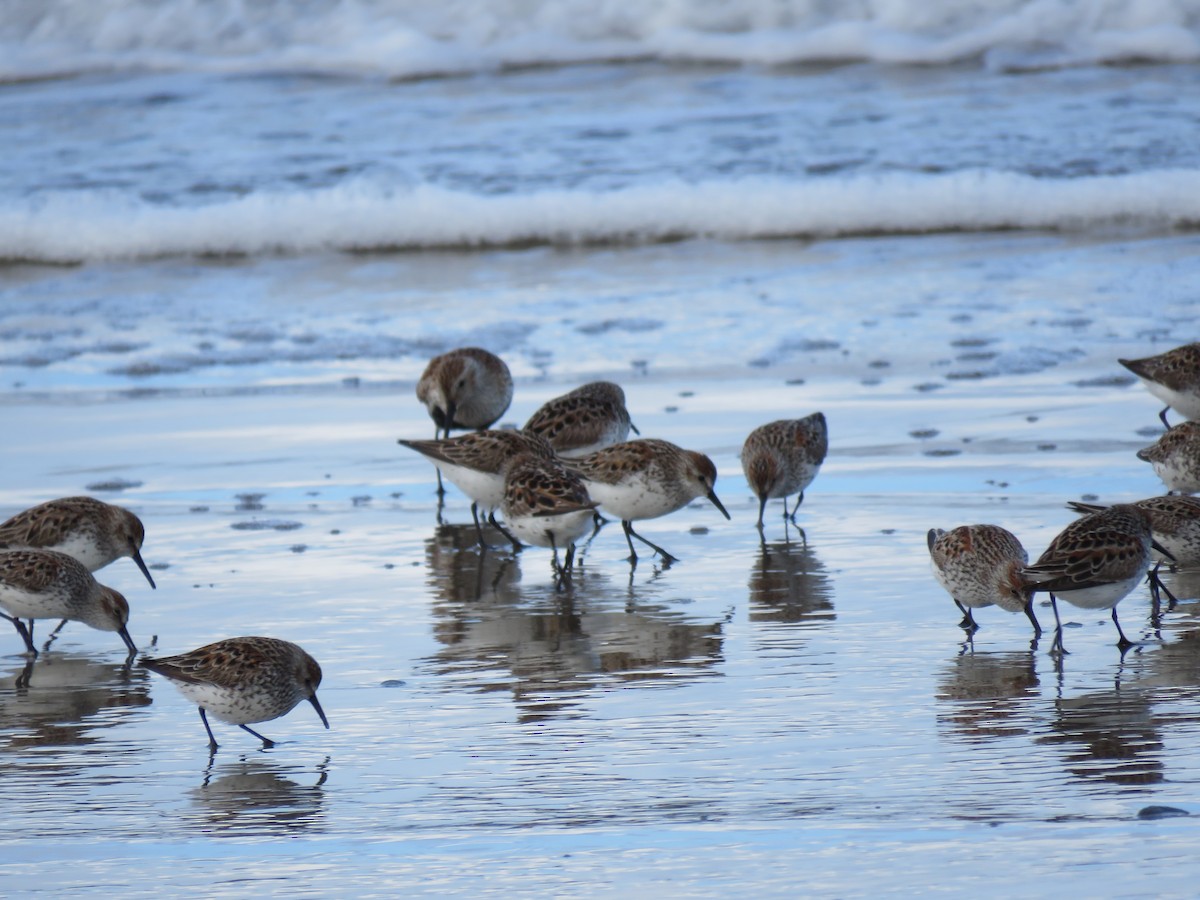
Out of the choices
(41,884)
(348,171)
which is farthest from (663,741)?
(348,171)

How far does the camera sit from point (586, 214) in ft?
57.1

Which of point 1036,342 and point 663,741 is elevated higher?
point 1036,342

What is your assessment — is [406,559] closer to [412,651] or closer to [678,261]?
[412,651]

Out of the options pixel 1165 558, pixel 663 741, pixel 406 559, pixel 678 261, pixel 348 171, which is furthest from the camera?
pixel 348 171

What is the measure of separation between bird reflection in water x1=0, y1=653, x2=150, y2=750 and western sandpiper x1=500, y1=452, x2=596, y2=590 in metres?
1.86

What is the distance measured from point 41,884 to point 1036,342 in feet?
28.5

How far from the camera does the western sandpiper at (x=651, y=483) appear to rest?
820 centimetres

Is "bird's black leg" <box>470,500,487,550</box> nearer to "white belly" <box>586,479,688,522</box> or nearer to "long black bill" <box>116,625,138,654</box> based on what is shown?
"white belly" <box>586,479,688,522</box>

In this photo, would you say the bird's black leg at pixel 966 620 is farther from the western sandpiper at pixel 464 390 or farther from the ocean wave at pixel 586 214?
the ocean wave at pixel 586 214

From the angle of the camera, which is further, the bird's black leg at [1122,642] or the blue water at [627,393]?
the bird's black leg at [1122,642]

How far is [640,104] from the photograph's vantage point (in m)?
22.3

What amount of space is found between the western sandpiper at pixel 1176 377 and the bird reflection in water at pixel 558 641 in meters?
3.43

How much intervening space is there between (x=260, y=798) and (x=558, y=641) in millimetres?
1842

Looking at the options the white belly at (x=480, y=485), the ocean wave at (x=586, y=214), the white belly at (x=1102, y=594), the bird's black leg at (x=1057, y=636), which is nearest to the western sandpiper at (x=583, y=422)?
the white belly at (x=480, y=485)
